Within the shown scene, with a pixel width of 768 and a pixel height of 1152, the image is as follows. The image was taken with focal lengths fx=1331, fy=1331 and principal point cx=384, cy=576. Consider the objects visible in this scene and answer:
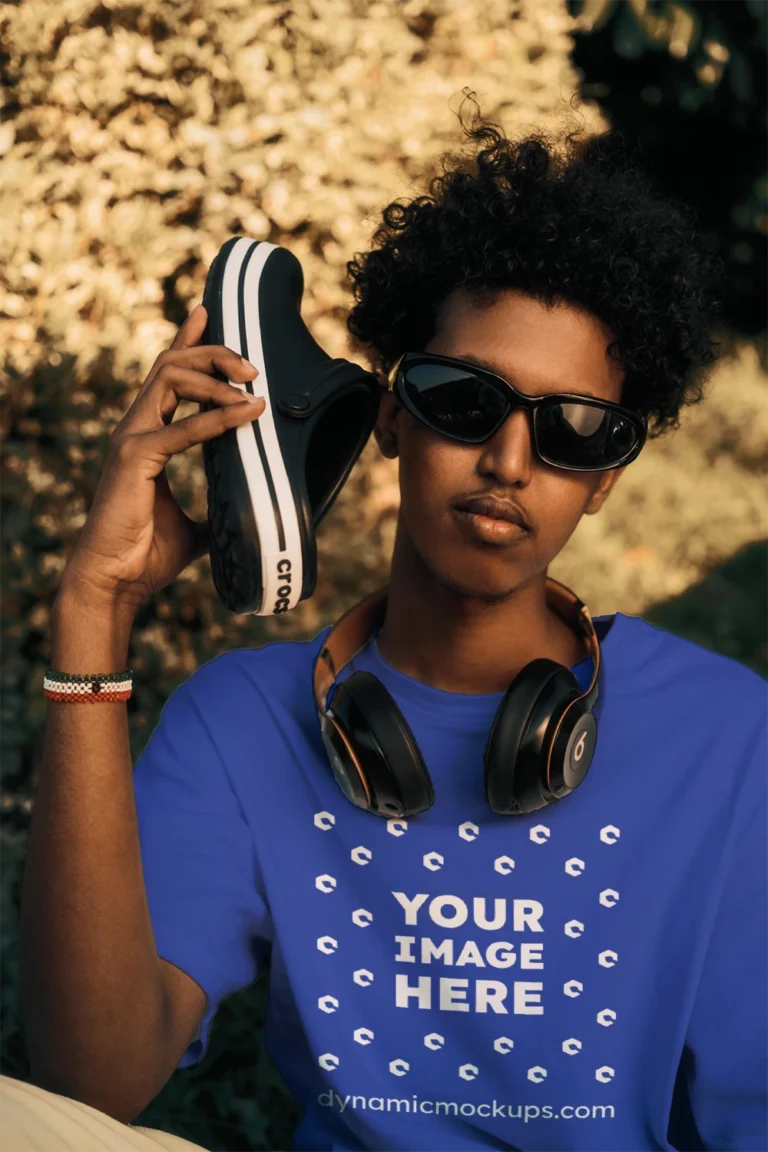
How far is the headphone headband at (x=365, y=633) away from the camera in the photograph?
2111 millimetres

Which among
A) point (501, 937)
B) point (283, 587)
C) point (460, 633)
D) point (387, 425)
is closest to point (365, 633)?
point (460, 633)

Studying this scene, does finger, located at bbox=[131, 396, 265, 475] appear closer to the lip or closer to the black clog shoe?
the black clog shoe

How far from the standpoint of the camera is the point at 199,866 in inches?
81.0

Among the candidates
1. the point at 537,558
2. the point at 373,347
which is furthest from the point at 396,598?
the point at 373,347

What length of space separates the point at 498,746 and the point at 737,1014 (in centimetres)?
56

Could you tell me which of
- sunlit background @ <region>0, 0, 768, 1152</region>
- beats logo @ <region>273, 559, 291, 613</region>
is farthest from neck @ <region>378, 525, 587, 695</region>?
sunlit background @ <region>0, 0, 768, 1152</region>

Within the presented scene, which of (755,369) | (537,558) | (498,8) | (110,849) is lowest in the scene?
(755,369)

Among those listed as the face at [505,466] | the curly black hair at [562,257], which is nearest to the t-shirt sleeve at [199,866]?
the face at [505,466]

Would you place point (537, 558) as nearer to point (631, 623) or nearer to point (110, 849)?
point (631, 623)

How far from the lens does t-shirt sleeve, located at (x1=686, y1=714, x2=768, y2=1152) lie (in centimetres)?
201

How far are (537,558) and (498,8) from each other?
2.60m

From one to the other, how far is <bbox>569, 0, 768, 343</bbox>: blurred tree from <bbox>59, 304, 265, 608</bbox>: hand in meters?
3.42

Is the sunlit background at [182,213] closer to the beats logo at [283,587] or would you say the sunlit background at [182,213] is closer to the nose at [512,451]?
the nose at [512,451]

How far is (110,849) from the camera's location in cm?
183
